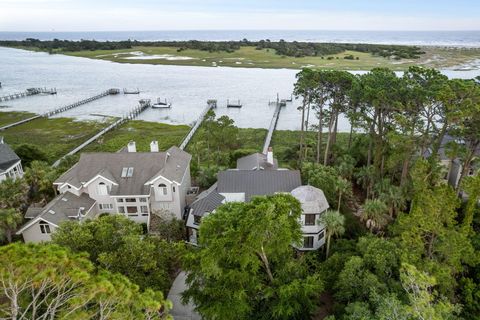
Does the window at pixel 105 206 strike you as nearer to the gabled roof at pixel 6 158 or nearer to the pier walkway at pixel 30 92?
the gabled roof at pixel 6 158

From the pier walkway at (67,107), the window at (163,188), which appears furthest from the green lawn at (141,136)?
the window at (163,188)

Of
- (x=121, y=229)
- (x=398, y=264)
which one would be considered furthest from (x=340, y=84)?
(x=121, y=229)

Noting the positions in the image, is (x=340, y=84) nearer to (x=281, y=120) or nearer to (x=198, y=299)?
(x=198, y=299)

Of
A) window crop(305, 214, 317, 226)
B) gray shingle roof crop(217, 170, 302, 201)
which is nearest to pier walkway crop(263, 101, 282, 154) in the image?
gray shingle roof crop(217, 170, 302, 201)

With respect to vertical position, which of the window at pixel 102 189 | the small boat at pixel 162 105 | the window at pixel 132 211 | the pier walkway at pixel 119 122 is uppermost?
the window at pixel 102 189

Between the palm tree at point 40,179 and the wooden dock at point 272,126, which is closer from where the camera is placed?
the palm tree at point 40,179

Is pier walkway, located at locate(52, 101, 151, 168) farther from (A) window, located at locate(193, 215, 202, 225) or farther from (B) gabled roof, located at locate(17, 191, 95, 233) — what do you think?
(A) window, located at locate(193, 215, 202, 225)

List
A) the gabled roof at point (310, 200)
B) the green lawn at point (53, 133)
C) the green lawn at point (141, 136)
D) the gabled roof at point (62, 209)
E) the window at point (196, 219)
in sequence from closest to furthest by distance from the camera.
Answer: the gabled roof at point (310, 200), the gabled roof at point (62, 209), the window at point (196, 219), the green lawn at point (53, 133), the green lawn at point (141, 136)

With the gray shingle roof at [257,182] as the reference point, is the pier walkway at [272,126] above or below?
below

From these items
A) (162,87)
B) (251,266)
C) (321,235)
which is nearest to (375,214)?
(321,235)
